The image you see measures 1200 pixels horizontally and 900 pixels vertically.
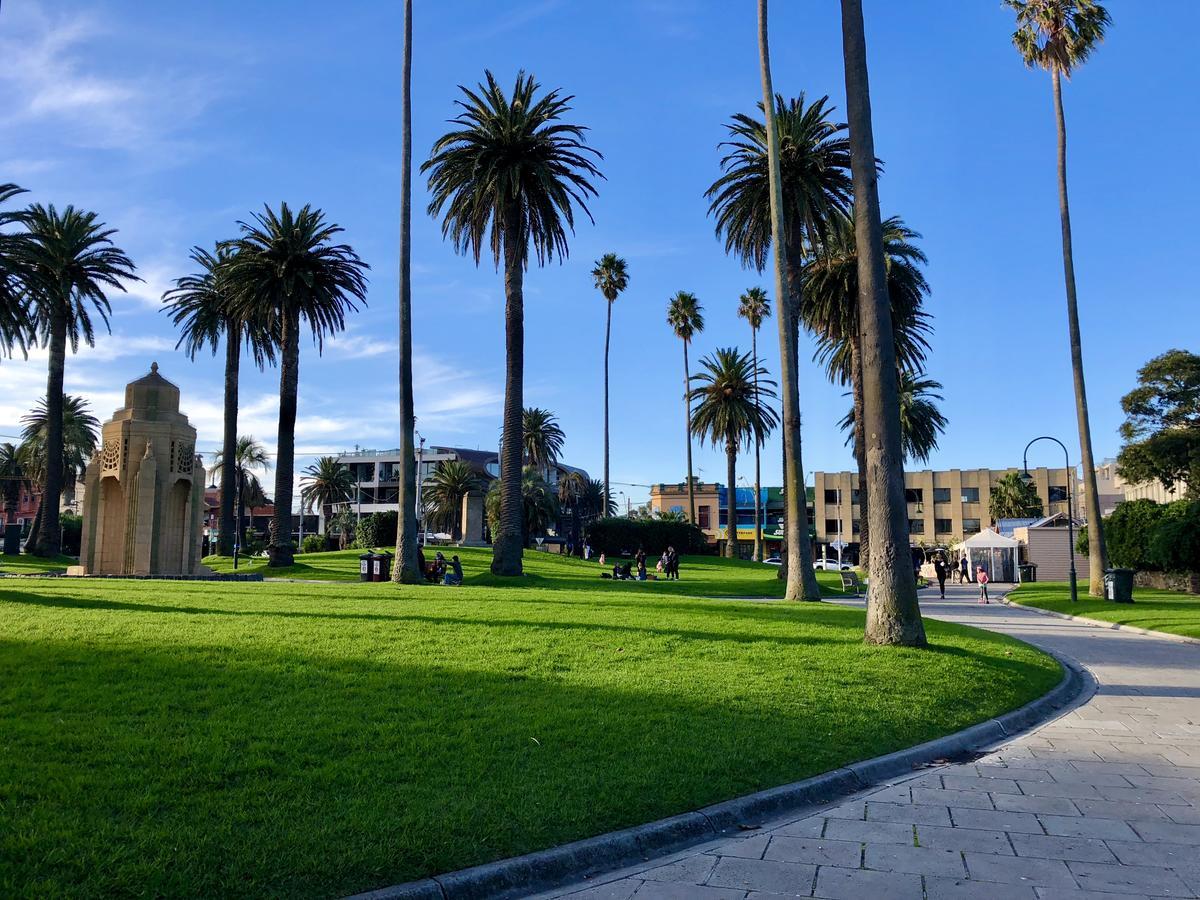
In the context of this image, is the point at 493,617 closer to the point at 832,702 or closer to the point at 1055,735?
the point at 832,702

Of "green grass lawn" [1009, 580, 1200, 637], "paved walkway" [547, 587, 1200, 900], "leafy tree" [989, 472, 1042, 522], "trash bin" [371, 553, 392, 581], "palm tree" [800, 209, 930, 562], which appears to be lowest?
"green grass lawn" [1009, 580, 1200, 637]

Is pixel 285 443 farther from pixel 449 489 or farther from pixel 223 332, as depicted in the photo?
pixel 449 489

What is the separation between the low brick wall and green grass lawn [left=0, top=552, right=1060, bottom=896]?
93.0 feet

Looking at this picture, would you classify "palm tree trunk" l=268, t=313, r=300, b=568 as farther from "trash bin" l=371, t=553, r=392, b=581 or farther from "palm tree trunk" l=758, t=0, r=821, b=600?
"palm tree trunk" l=758, t=0, r=821, b=600

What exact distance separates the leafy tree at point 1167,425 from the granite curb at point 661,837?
4526 centimetres

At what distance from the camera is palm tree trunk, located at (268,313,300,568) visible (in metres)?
40.3

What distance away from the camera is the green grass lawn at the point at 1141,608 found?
23.4m

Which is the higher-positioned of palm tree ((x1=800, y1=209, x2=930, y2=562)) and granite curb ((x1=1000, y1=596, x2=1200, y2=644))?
palm tree ((x1=800, y1=209, x2=930, y2=562))

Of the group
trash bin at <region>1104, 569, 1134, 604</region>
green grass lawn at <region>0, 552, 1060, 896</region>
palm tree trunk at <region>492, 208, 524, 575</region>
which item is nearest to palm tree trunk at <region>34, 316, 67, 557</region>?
palm tree trunk at <region>492, 208, 524, 575</region>

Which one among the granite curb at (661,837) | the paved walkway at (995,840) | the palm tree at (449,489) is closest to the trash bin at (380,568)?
the granite curb at (661,837)

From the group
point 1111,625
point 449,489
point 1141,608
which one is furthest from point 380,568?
point 449,489

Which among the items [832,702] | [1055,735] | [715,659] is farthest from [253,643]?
[1055,735]

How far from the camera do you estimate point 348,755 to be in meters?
6.61

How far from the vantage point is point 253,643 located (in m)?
11.1
